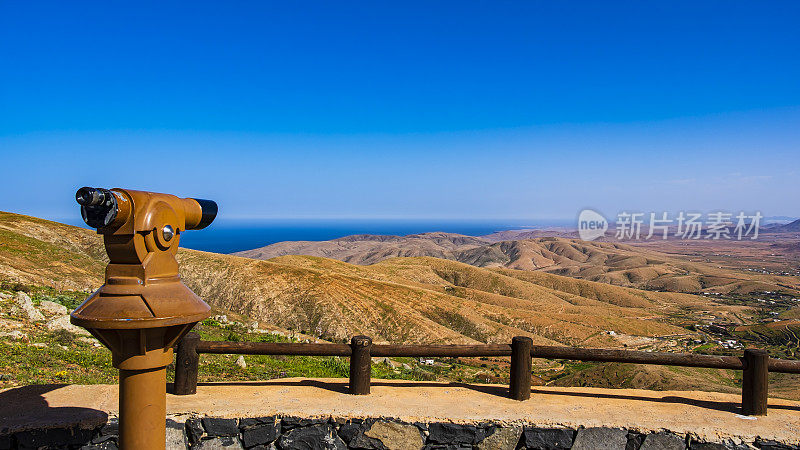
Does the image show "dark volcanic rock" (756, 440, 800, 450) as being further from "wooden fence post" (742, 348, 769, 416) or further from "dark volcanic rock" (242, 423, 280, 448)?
"dark volcanic rock" (242, 423, 280, 448)

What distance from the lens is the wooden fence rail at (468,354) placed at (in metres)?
6.04

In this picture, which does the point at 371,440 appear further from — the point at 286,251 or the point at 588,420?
Result: the point at 286,251

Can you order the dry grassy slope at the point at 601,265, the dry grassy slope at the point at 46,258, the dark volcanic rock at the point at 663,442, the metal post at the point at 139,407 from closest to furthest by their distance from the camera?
the metal post at the point at 139,407 < the dark volcanic rock at the point at 663,442 < the dry grassy slope at the point at 46,258 < the dry grassy slope at the point at 601,265

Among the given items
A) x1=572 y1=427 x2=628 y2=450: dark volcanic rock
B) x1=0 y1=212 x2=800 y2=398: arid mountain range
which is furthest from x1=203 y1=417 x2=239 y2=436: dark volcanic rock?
x1=0 y1=212 x2=800 y2=398: arid mountain range

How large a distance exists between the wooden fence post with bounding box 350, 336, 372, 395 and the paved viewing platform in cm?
13

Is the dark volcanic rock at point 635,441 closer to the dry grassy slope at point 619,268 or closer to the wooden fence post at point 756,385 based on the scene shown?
the wooden fence post at point 756,385

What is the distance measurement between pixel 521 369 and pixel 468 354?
0.71 metres

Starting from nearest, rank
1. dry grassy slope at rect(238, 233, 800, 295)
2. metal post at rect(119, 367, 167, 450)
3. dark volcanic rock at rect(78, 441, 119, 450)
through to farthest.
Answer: metal post at rect(119, 367, 167, 450) → dark volcanic rock at rect(78, 441, 119, 450) → dry grassy slope at rect(238, 233, 800, 295)

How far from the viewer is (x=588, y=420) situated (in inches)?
220

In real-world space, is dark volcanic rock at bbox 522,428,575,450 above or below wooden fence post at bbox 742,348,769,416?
below

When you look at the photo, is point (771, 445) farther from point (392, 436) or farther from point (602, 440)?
point (392, 436)

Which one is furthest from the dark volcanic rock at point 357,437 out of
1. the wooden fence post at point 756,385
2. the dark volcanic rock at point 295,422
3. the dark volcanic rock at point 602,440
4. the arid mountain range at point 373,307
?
the arid mountain range at point 373,307

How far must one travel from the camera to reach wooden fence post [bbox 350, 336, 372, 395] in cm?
627

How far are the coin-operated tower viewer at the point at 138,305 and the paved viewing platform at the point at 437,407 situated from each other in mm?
2737
